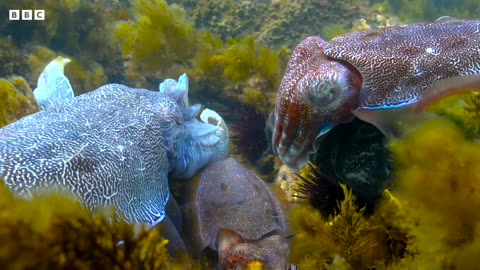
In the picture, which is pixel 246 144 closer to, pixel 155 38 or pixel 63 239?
pixel 155 38

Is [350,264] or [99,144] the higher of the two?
[99,144]

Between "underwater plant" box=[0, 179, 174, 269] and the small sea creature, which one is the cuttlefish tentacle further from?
"underwater plant" box=[0, 179, 174, 269]

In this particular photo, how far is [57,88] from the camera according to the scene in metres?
4.76

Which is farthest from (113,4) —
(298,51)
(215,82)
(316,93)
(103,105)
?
(316,93)

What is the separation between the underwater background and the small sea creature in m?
0.26

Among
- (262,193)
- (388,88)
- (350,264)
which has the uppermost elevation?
(388,88)

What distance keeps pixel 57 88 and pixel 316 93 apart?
360 cm

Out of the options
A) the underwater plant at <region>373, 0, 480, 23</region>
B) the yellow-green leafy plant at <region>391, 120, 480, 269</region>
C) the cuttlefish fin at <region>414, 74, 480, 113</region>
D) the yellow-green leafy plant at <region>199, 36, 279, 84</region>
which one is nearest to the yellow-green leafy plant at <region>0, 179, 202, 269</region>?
the yellow-green leafy plant at <region>391, 120, 480, 269</region>

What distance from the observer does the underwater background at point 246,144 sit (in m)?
1.82

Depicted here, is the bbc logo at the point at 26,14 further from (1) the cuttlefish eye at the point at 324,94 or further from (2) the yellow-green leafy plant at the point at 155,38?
(1) the cuttlefish eye at the point at 324,94

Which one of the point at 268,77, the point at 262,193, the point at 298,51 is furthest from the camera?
the point at 268,77

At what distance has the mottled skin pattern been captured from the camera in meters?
2.81

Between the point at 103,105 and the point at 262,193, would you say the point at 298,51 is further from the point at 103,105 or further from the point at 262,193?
the point at 103,105

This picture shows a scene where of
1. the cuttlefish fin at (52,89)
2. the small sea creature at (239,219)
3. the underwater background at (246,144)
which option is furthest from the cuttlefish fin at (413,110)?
the cuttlefish fin at (52,89)
